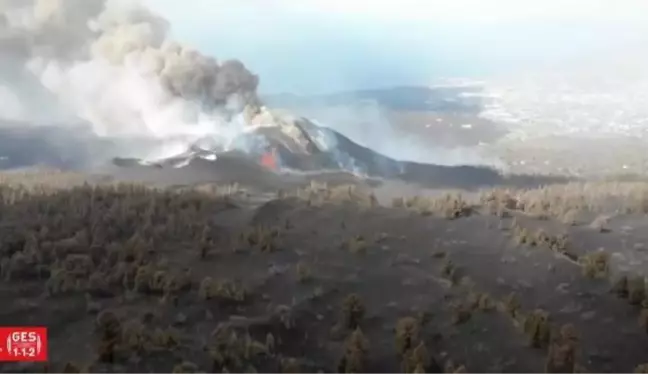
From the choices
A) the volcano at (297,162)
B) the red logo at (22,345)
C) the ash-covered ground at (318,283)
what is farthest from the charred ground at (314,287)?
the volcano at (297,162)

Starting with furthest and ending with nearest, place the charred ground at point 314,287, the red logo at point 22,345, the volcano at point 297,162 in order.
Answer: the volcano at point 297,162 < the charred ground at point 314,287 < the red logo at point 22,345

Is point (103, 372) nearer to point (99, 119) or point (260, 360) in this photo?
Result: point (260, 360)

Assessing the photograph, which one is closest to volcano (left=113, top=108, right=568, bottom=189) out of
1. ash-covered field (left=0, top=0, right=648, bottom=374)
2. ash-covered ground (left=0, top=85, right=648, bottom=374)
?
ash-covered field (left=0, top=0, right=648, bottom=374)

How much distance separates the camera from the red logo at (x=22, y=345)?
6867 millimetres

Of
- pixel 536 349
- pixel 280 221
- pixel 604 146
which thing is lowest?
pixel 536 349

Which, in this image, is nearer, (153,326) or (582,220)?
(153,326)

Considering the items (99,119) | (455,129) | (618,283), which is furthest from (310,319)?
(455,129)

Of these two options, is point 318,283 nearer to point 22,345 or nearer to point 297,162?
point 22,345

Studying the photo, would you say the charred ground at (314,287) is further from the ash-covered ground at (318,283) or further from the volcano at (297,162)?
the volcano at (297,162)

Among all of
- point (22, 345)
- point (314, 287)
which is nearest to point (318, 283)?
point (314, 287)

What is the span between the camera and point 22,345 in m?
7.00

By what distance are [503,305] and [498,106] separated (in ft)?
133

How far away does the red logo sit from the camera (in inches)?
270

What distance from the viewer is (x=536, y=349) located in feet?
28.9
